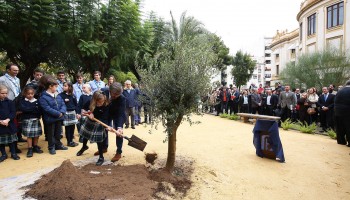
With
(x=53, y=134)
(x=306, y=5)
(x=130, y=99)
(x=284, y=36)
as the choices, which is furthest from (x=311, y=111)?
(x=284, y=36)

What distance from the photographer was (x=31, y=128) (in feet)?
19.4

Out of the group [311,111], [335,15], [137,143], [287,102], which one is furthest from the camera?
[335,15]

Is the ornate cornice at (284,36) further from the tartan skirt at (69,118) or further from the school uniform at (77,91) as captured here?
the tartan skirt at (69,118)

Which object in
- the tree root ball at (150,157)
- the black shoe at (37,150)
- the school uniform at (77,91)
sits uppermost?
the school uniform at (77,91)

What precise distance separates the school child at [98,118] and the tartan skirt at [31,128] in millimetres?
1306

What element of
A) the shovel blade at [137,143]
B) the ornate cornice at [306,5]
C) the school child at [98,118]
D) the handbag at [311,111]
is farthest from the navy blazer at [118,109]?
the ornate cornice at [306,5]

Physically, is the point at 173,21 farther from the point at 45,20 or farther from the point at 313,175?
the point at 313,175

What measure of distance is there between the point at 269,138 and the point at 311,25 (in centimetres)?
2860

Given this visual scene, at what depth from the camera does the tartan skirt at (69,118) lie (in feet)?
22.2

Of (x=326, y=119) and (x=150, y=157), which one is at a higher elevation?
(x=326, y=119)

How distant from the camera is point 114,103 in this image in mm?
5492

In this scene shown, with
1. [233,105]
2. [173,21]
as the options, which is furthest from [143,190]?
[173,21]

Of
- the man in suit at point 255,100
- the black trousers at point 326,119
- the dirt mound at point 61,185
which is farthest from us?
the man in suit at point 255,100

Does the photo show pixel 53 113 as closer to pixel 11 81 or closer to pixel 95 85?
pixel 11 81
